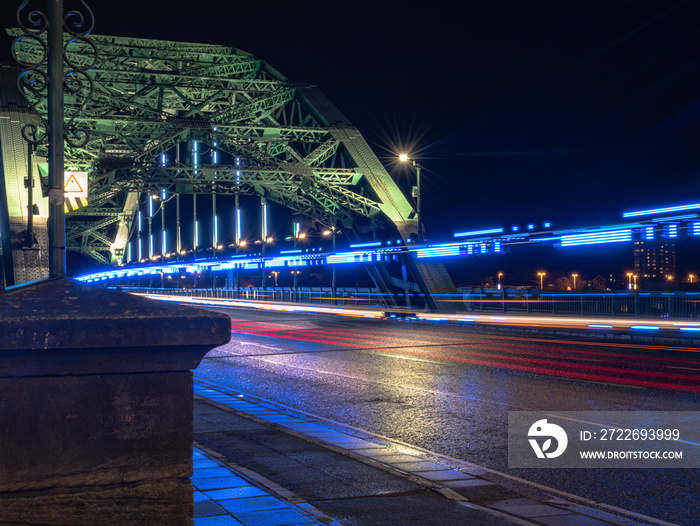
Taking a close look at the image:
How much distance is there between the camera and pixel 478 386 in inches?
552

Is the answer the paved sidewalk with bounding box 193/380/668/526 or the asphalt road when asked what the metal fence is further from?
the paved sidewalk with bounding box 193/380/668/526

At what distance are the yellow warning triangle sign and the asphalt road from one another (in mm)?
4887

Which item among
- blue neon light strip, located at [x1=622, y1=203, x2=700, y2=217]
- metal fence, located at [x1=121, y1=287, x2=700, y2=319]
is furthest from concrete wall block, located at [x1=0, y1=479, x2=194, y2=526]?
metal fence, located at [x1=121, y1=287, x2=700, y2=319]

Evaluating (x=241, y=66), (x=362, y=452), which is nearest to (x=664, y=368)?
(x=362, y=452)

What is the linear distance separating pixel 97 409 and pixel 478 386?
39.0 feet

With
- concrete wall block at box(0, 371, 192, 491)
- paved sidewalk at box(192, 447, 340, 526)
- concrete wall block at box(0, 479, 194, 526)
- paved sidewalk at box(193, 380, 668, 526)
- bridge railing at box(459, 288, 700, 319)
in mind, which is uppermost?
concrete wall block at box(0, 371, 192, 491)

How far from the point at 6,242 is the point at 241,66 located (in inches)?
1656

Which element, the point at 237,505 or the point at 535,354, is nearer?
the point at 237,505

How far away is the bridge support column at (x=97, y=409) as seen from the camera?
274 centimetres

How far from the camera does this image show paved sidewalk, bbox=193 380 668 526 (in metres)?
5.41

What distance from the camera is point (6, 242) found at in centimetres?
Result: 764
